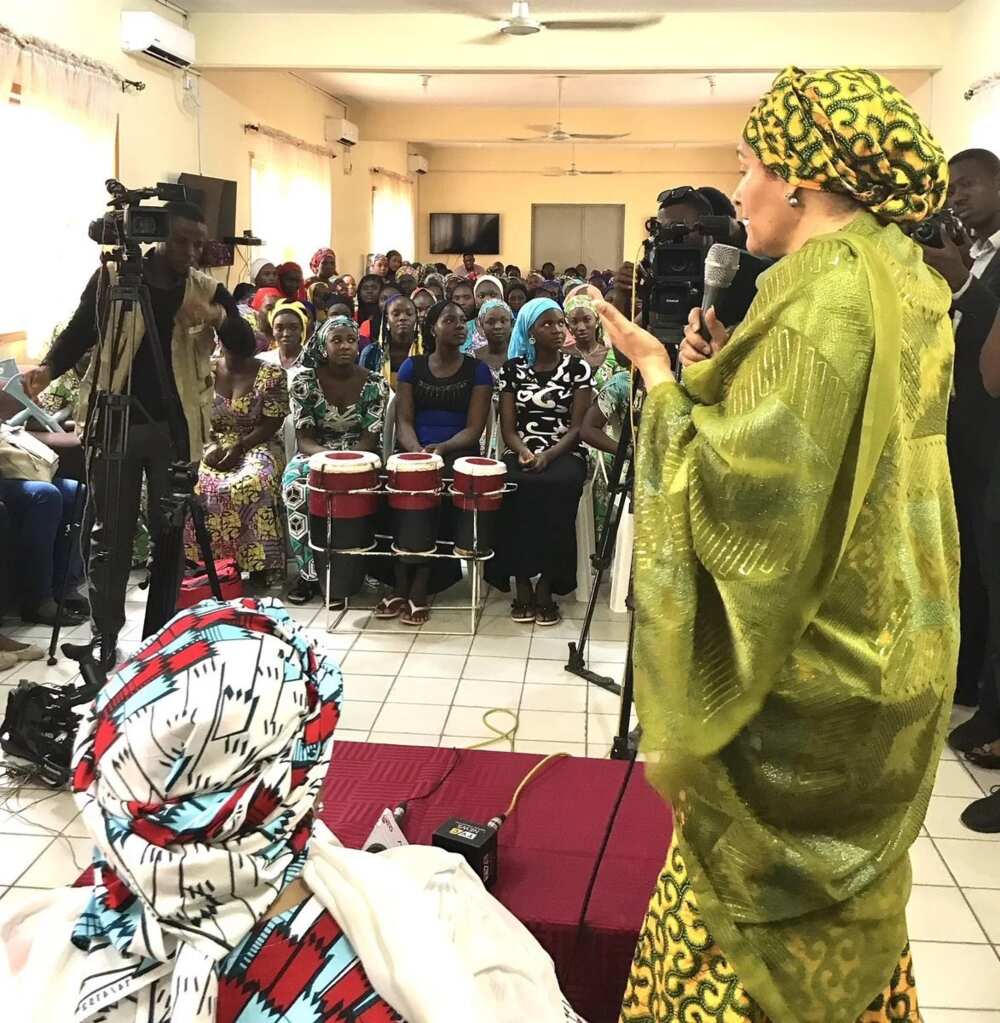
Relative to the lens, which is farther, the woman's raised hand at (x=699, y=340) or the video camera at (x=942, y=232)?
the video camera at (x=942, y=232)

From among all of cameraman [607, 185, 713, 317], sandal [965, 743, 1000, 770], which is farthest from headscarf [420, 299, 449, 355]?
sandal [965, 743, 1000, 770]

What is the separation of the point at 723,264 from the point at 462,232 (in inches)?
552

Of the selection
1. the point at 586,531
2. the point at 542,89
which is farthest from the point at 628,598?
the point at 542,89

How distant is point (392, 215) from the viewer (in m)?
13.2

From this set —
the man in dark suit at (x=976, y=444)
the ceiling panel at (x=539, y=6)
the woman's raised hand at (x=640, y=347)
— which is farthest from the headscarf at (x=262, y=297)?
the woman's raised hand at (x=640, y=347)

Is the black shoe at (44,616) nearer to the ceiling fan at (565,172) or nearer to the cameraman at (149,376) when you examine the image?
the cameraman at (149,376)

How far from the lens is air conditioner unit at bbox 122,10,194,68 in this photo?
5.83m

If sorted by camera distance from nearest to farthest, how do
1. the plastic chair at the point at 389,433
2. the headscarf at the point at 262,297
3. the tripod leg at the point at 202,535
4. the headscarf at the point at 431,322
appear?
1. the tripod leg at the point at 202,535
2. the plastic chair at the point at 389,433
3. the headscarf at the point at 431,322
4. the headscarf at the point at 262,297

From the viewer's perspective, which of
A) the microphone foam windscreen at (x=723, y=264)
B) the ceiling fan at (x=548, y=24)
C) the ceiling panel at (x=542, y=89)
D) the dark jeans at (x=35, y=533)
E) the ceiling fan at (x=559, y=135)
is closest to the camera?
the microphone foam windscreen at (x=723, y=264)

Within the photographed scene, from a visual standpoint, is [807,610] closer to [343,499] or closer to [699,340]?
[699,340]

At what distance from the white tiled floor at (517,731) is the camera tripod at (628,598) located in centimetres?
5

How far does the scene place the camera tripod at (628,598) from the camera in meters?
2.42

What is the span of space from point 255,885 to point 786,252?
0.89 meters

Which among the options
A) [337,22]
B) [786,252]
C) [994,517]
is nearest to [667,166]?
[337,22]
